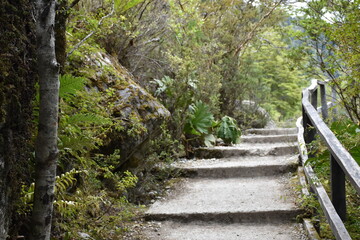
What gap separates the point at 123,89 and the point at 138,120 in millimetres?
609

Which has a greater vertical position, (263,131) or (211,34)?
(211,34)

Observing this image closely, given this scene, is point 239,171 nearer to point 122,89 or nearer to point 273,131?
point 122,89


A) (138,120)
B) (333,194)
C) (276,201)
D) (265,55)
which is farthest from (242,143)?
(265,55)

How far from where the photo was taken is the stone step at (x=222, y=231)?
3986mm

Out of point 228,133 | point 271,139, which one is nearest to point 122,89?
point 228,133

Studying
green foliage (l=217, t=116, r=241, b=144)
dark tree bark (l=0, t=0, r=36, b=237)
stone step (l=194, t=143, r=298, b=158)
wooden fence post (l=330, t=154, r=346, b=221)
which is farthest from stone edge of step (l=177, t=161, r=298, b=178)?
dark tree bark (l=0, t=0, r=36, b=237)

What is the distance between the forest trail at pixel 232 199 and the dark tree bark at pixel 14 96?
91.0 inches

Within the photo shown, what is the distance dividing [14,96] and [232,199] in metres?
3.61

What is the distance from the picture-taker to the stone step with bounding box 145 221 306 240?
3986 millimetres

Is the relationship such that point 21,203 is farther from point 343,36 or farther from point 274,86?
point 274,86

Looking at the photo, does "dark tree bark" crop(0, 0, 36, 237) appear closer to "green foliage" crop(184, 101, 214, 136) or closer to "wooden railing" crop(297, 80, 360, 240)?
"wooden railing" crop(297, 80, 360, 240)

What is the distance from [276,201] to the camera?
4.77 metres

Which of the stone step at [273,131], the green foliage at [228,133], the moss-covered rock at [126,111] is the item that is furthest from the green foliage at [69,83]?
the stone step at [273,131]

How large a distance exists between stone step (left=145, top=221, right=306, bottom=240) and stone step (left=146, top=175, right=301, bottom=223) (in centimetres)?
9
